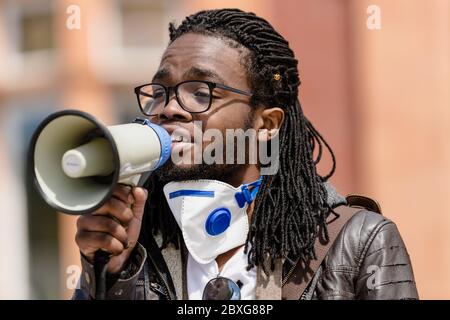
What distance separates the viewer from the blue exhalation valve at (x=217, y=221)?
8.48 ft

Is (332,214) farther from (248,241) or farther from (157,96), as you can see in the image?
(157,96)

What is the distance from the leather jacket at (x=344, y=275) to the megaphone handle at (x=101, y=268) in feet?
0.06

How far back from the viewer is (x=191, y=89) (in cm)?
260

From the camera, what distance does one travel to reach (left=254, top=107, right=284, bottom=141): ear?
276cm

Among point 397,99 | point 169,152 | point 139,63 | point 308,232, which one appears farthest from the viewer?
point 139,63

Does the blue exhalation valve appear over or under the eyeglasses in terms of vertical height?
under

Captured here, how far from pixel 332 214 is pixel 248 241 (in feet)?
1.00

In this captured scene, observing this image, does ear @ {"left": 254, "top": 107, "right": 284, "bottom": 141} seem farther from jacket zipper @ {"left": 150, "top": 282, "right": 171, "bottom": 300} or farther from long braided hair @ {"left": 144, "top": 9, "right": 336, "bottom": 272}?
jacket zipper @ {"left": 150, "top": 282, "right": 171, "bottom": 300}

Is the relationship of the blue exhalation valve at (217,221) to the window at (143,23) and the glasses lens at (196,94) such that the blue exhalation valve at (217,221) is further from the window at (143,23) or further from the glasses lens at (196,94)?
the window at (143,23)

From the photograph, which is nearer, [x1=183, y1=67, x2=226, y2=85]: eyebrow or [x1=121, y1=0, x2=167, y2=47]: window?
[x1=183, y1=67, x2=226, y2=85]: eyebrow

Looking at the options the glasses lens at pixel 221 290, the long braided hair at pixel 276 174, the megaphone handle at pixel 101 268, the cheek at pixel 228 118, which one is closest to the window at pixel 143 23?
the long braided hair at pixel 276 174

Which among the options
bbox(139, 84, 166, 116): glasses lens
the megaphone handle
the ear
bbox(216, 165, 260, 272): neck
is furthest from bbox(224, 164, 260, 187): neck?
the megaphone handle

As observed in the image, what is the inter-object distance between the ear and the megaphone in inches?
21.2
